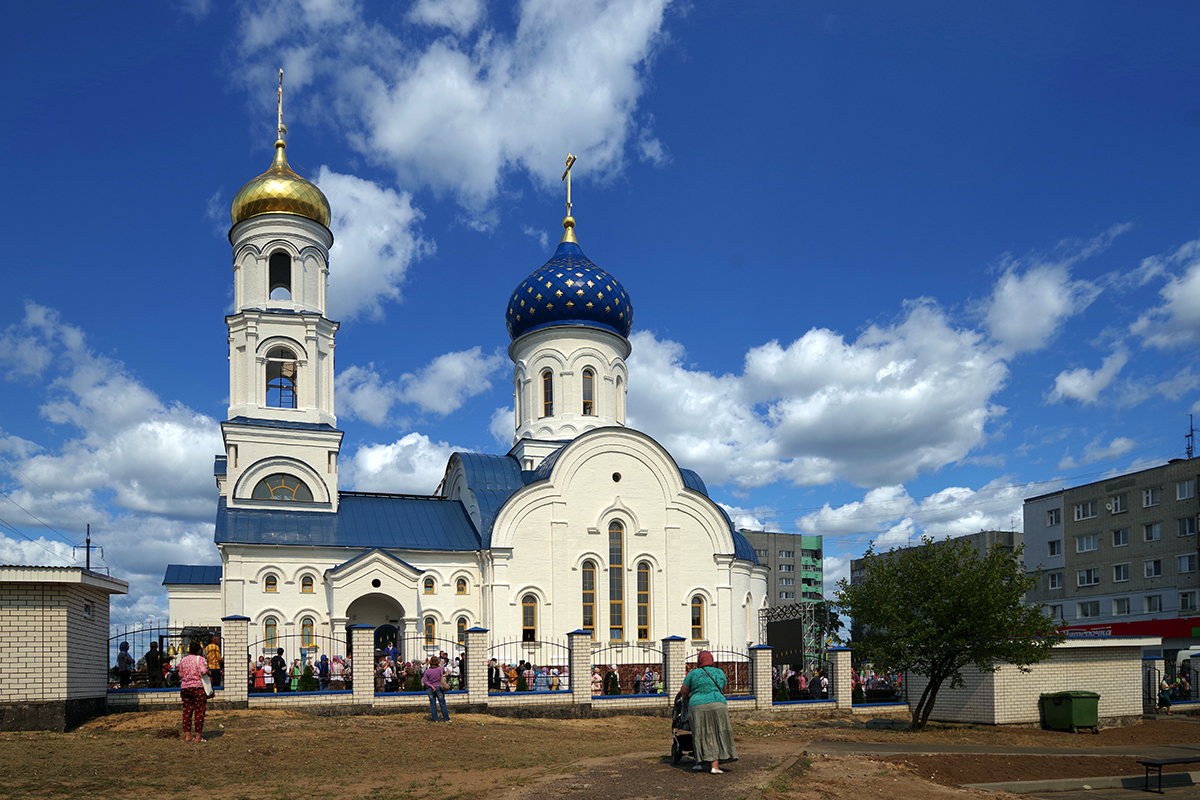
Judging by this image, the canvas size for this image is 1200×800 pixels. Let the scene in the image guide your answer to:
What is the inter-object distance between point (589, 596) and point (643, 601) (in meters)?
1.54

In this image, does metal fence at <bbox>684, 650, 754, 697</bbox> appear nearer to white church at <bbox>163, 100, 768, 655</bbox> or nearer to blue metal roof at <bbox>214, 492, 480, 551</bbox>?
white church at <bbox>163, 100, 768, 655</bbox>

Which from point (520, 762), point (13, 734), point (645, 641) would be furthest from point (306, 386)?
point (520, 762)

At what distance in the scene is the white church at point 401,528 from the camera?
24.3m

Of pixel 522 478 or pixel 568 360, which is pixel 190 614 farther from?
pixel 568 360

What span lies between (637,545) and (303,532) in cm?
883

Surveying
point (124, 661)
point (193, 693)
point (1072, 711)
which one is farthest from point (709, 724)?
point (124, 661)

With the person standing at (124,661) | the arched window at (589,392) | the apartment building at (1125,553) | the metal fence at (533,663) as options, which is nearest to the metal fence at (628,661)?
the metal fence at (533,663)

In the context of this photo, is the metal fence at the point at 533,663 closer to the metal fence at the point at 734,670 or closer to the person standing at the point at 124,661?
the metal fence at the point at 734,670

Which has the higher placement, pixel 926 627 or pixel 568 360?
pixel 568 360

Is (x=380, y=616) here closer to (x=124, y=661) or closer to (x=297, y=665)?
(x=297, y=665)

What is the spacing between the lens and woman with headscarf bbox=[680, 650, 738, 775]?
10.6m

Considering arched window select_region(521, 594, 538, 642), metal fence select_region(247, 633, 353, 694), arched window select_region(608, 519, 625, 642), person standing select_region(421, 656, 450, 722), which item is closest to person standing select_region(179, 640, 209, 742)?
metal fence select_region(247, 633, 353, 694)

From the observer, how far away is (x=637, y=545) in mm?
26969

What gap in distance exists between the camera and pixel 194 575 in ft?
86.0
